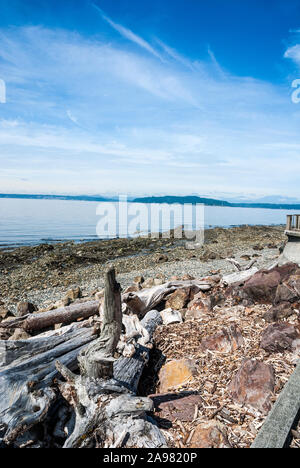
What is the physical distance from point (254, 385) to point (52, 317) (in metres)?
4.82

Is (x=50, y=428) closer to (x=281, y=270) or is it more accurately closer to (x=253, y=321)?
(x=253, y=321)

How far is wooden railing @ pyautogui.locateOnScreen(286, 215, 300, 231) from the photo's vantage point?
11.7 m

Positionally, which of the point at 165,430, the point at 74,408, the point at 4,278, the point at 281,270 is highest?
the point at 281,270

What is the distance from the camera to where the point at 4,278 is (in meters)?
16.6

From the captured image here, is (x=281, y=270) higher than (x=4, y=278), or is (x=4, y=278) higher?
(x=281, y=270)

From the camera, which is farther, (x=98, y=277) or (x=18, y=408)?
(x=98, y=277)

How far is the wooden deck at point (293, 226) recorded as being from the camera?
11.3 meters

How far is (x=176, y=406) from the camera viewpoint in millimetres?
3664

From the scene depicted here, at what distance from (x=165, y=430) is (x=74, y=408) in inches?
41.9

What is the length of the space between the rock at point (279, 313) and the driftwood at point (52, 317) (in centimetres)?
403

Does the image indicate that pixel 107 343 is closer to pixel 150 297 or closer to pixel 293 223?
pixel 150 297

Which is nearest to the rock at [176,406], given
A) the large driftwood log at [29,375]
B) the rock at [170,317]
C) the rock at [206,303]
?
the large driftwood log at [29,375]

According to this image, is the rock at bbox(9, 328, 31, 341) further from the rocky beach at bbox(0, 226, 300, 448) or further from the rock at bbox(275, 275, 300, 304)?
the rock at bbox(275, 275, 300, 304)
